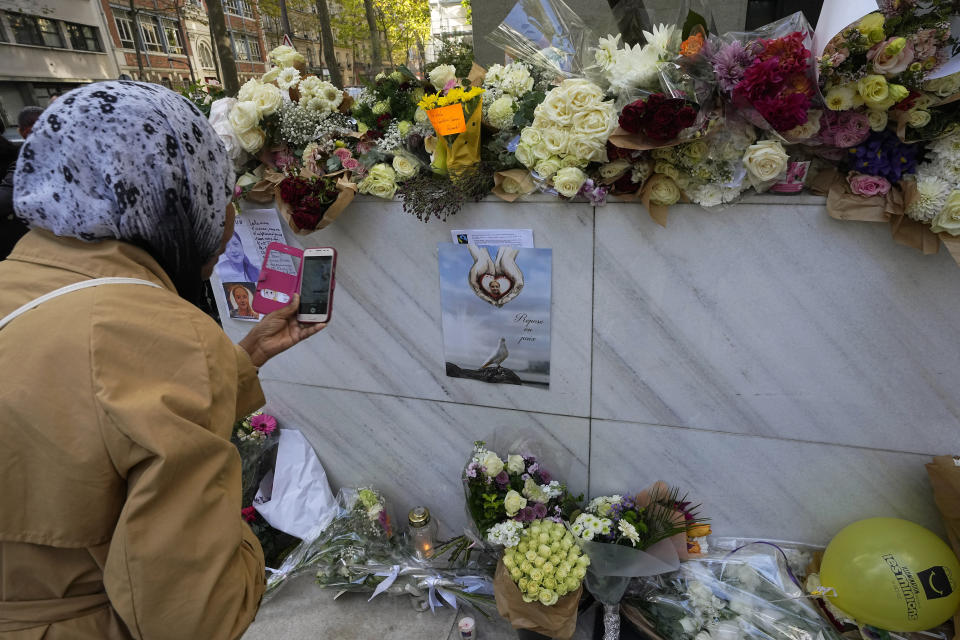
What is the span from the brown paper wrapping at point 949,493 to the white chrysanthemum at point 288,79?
2912 mm

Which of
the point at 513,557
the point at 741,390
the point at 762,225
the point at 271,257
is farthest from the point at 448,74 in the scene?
the point at 513,557

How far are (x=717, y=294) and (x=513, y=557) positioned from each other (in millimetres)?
1270

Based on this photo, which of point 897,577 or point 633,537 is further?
point 633,537

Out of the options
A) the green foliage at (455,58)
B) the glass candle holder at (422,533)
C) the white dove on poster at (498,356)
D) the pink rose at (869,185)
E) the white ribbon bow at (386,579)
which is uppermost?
the green foliage at (455,58)

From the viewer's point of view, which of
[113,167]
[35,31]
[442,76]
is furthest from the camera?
[35,31]

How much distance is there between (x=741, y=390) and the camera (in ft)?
6.47

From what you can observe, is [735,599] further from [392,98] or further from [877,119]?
[392,98]

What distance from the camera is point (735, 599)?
1.99 m

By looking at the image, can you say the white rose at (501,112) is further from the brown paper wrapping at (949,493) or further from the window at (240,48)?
the window at (240,48)

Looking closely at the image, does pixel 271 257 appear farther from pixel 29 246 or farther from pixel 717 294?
pixel 717 294

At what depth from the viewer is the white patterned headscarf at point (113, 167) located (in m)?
1.02

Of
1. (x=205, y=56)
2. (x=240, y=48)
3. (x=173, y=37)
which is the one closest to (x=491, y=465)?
(x=173, y=37)

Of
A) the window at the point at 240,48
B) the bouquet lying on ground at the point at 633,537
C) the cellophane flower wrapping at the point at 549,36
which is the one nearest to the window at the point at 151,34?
the window at the point at 240,48

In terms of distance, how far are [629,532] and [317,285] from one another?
60.9 inches
